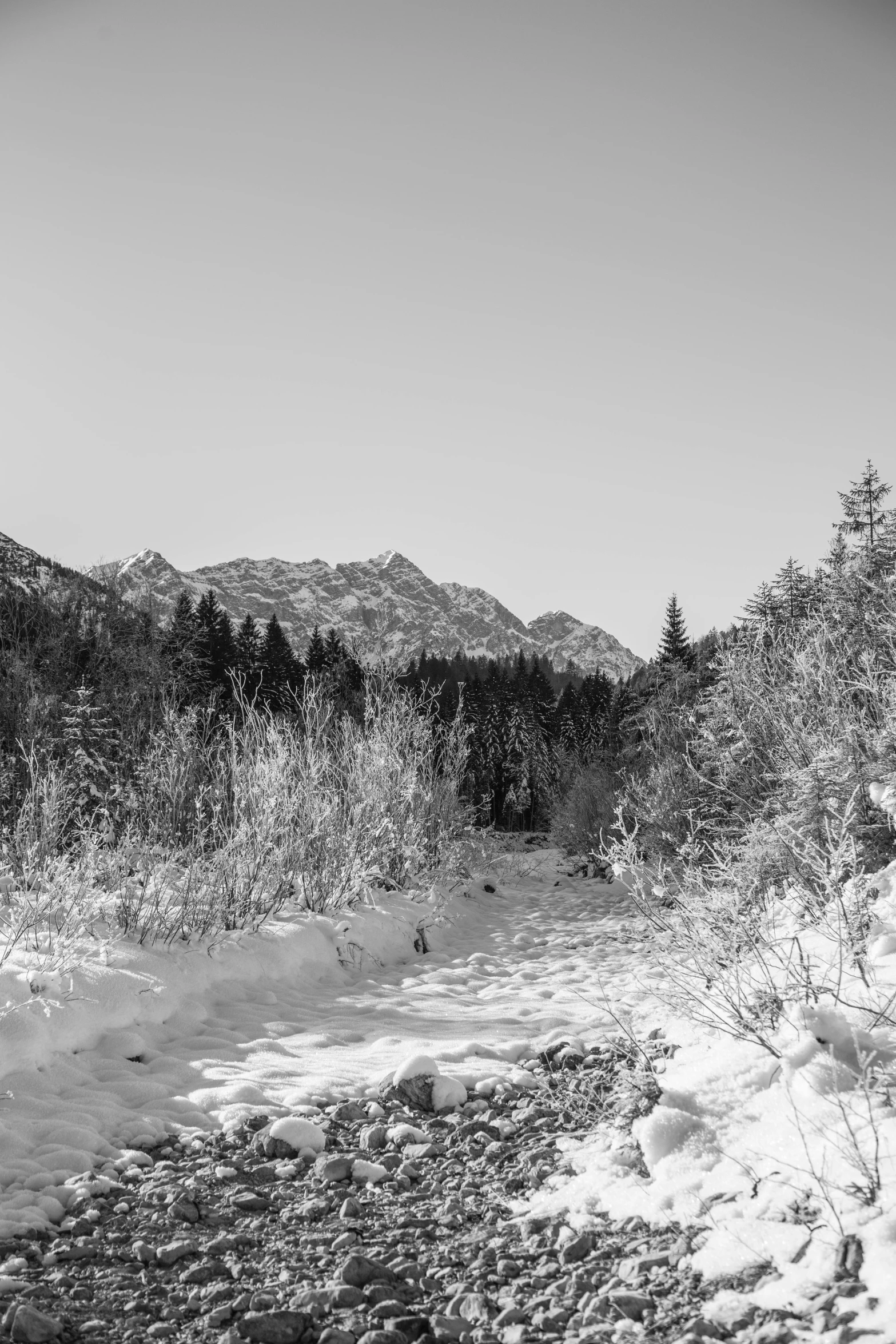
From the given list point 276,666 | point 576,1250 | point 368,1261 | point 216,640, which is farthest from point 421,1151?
point 216,640

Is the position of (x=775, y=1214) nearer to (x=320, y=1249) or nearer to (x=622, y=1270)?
(x=622, y=1270)

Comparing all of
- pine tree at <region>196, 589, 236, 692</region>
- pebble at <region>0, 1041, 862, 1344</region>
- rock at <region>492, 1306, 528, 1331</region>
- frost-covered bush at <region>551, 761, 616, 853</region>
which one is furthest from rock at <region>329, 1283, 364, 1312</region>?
pine tree at <region>196, 589, 236, 692</region>

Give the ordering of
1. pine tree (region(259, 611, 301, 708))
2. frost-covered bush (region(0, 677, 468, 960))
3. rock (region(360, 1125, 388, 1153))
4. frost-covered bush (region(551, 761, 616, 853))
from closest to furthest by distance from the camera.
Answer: rock (region(360, 1125, 388, 1153)) → frost-covered bush (region(0, 677, 468, 960)) → frost-covered bush (region(551, 761, 616, 853)) → pine tree (region(259, 611, 301, 708))

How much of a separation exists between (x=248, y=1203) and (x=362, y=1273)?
2.44ft

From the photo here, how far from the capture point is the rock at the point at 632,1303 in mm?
2225

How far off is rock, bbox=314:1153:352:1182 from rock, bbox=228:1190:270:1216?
0.95 feet

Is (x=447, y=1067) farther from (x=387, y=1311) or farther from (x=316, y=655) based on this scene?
(x=316, y=655)

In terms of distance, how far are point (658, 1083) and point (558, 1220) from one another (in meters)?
0.77

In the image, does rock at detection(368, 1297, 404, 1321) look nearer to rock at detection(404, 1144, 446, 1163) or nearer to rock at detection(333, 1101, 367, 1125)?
rock at detection(404, 1144, 446, 1163)

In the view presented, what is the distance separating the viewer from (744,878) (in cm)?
683

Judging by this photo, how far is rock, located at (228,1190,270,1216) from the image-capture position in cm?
308

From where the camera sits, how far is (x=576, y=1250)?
8.55 feet

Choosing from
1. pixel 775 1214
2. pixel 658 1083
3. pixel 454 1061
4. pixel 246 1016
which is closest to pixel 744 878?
pixel 454 1061

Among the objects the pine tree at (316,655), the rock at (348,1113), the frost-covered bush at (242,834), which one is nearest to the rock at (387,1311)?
the rock at (348,1113)
